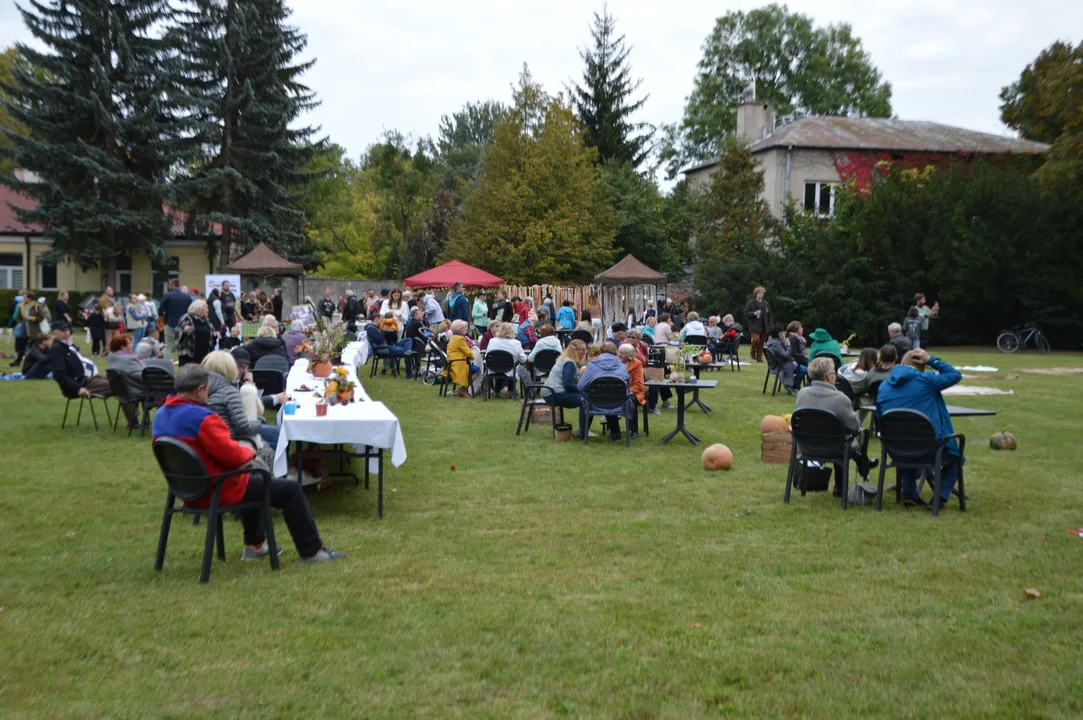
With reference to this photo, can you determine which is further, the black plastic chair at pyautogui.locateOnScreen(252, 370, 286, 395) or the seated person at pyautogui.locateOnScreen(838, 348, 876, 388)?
the black plastic chair at pyautogui.locateOnScreen(252, 370, 286, 395)

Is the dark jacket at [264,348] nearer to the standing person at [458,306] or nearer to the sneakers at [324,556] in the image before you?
the sneakers at [324,556]

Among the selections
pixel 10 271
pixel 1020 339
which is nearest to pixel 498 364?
pixel 1020 339

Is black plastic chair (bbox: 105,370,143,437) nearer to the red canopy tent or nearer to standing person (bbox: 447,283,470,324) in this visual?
standing person (bbox: 447,283,470,324)

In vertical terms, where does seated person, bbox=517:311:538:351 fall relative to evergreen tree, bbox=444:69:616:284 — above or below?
below

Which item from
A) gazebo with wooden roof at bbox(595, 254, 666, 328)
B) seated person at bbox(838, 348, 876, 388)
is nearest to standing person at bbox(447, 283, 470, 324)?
gazebo with wooden roof at bbox(595, 254, 666, 328)

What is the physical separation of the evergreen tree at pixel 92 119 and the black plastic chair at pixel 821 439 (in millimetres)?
32654

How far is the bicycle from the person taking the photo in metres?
29.0

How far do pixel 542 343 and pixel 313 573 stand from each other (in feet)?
29.4

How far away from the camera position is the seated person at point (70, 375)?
12164 millimetres

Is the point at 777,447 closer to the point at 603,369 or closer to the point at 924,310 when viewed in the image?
the point at 603,369

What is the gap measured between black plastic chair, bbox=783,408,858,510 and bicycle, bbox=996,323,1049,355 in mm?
23149

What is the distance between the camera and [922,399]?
838 centimetres

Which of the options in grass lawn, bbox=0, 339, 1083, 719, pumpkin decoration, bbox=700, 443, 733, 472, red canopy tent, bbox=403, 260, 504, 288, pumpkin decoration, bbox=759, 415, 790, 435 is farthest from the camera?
red canopy tent, bbox=403, 260, 504, 288

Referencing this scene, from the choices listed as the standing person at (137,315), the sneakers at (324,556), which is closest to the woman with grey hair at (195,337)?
the standing person at (137,315)
